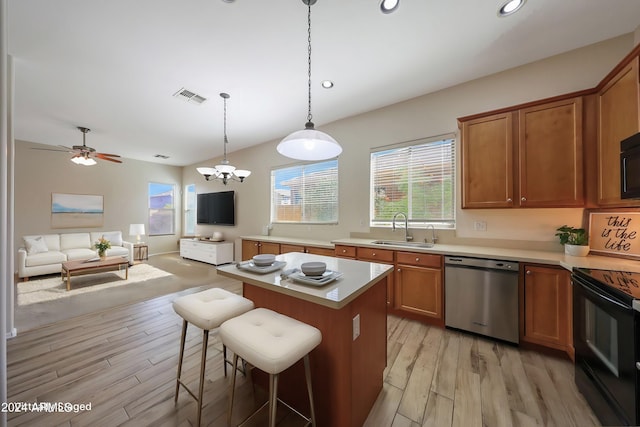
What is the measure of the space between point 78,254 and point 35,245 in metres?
0.73

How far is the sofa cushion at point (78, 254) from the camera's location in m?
4.88

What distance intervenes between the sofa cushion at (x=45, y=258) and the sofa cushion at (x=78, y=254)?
88 millimetres

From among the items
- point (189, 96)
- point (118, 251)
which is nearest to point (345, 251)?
point (189, 96)

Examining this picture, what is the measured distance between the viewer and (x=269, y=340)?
1.13 meters

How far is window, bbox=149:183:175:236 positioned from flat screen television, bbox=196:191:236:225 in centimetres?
134

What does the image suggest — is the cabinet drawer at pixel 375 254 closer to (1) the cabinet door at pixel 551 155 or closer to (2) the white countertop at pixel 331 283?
(2) the white countertop at pixel 331 283

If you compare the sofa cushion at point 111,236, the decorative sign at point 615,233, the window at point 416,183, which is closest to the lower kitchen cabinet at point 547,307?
the decorative sign at point 615,233

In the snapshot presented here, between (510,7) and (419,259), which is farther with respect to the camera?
(419,259)

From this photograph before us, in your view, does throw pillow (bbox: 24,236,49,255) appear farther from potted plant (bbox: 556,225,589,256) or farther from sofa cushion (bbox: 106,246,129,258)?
potted plant (bbox: 556,225,589,256)

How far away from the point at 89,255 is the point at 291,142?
238 inches

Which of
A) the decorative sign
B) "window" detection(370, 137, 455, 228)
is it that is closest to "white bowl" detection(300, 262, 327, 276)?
"window" detection(370, 137, 455, 228)

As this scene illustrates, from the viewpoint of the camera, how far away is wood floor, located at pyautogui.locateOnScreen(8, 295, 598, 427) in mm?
1533

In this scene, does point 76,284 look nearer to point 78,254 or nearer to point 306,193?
point 78,254

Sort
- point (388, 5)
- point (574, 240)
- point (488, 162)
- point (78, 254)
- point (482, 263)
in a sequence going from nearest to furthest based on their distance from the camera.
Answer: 1. point (388, 5)
2. point (574, 240)
3. point (482, 263)
4. point (488, 162)
5. point (78, 254)
